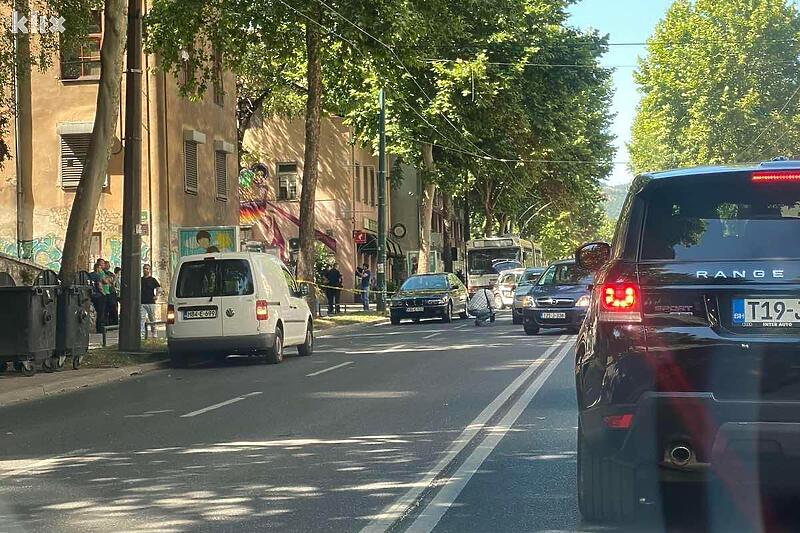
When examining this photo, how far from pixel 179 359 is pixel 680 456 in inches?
600

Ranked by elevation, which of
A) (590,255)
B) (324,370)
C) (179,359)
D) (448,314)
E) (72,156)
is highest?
(72,156)

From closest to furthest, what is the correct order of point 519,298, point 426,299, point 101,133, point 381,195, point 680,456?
point 680,456
point 101,133
point 519,298
point 426,299
point 381,195

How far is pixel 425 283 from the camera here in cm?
3694

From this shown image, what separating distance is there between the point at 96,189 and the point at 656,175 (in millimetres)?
15880

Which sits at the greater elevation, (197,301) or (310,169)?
(310,169)

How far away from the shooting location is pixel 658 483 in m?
7.57

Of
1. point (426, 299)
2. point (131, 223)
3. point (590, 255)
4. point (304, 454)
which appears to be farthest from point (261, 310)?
point (426, 299)

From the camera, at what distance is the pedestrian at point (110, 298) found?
95.9 ft

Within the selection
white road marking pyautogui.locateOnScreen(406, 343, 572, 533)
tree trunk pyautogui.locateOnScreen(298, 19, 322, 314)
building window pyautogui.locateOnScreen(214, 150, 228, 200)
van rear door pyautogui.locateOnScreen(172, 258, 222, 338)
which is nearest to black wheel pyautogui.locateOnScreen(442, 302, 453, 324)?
tree trunk pyautogui.locateOnScreen(298, 19, 322, 314)

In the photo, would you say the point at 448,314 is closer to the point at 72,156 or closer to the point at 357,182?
the point at 72,156

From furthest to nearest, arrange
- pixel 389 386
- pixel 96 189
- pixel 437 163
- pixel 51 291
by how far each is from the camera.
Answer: pixel 437 163 → pixel 96 189 → pixel 51 291 → pixel 389 386

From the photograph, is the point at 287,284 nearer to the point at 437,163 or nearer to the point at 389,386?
the point at 389,386

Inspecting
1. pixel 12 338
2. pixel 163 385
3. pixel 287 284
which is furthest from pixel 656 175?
pixel 287 284

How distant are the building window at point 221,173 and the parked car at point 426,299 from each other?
26.1ft
